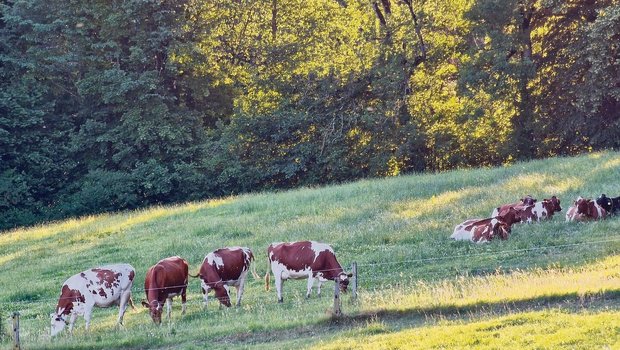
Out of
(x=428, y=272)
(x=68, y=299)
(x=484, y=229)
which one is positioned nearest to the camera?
(x=68, y=299)

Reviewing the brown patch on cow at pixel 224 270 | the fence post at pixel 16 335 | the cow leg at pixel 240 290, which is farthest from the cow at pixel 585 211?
the fence post at pixel 16 335

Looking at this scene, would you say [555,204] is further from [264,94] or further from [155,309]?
[264,94]

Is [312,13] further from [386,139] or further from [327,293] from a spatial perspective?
[327,293]

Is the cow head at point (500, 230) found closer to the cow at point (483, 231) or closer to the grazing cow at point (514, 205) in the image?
the cow at point (483, 231)

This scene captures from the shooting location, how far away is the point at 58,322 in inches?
741

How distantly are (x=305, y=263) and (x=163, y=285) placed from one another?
3147mm

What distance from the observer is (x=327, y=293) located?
20234 millimetres

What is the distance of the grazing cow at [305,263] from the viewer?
2012cm

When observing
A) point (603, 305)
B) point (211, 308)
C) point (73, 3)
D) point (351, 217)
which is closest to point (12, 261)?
point (351, 217)

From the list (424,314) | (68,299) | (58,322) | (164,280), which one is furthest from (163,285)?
(424,314)

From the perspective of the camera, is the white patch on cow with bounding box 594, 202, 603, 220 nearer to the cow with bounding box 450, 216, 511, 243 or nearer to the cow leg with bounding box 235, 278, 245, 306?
the cow with bounding box 450, 216, 511, 243

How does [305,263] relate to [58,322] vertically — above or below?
above

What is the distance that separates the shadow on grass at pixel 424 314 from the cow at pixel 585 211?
8690 mm

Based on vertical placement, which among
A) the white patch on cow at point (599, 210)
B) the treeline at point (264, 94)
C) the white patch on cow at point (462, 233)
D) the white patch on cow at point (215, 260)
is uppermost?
the treeline at point (264, 94)
